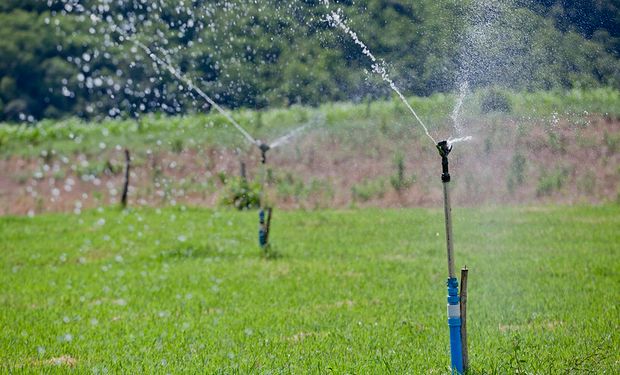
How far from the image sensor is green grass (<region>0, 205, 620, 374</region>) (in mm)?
6746

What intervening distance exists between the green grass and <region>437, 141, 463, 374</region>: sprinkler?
0.55m

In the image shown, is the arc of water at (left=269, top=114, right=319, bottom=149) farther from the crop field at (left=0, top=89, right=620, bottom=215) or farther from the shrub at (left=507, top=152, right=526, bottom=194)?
the shrub at (left=507, top=152, right=526, bottom=194)

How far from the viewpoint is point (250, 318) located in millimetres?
8633

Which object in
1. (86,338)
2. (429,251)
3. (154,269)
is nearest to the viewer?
(86,338)

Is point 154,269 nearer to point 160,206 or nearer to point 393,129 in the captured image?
point 160,206

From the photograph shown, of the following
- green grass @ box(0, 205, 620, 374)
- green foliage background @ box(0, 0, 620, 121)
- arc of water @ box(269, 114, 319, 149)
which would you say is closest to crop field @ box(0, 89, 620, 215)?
arc of water @ box(269, 114, 319, 149)

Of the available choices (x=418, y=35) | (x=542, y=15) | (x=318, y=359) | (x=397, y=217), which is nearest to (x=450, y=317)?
(x=318, y=359)

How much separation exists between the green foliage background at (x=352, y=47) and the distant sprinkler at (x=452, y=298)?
2.60 metres

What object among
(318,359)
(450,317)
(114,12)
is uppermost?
(114,12)

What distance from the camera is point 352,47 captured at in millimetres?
13180

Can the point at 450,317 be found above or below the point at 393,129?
below

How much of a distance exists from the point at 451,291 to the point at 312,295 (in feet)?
15.3

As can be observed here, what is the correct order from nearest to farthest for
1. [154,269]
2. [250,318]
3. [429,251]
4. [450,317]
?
[450,317] < [250,318] < [154,269] < [429,251]

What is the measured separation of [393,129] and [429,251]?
11.7 m
